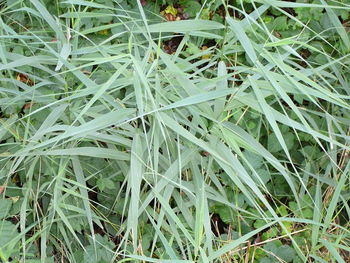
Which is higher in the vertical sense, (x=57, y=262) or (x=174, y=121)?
(x=174, y=121)

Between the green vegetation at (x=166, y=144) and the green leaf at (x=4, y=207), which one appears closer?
the green vegetation at (x=166, y=144)

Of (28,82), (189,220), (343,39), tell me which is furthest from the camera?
(28,82)

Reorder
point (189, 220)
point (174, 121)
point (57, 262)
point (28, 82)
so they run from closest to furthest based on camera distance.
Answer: point (174, 121), point (189, 220), point (57, 262), point (28, 82)

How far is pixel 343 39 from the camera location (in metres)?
1.97

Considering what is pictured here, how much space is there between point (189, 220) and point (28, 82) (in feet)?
2.79

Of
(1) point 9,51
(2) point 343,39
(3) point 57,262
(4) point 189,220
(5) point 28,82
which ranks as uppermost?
(2) point 343,39

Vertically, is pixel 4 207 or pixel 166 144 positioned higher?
pixel 166 144

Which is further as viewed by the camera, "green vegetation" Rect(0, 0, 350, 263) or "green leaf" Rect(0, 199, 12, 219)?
"green leaf" Rect(0, 199, 12, 219)

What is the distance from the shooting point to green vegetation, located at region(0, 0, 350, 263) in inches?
60.6

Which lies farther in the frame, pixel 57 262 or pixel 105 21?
pixel 105 21

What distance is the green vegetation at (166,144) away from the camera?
1.54 metres

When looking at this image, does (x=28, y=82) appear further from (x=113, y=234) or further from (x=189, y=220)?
(x=189, y=220)

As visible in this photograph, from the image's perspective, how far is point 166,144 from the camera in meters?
1.59

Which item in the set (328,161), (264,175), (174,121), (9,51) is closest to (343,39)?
(328,161)
